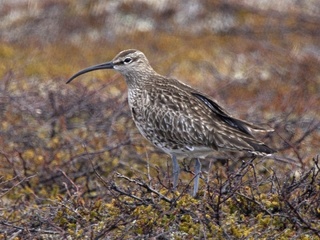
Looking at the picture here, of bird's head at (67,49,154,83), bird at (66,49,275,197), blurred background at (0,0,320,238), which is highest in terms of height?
bird's head at (67,49,154,83)

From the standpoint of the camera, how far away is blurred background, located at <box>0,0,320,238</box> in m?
10.1

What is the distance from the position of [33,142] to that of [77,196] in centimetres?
349

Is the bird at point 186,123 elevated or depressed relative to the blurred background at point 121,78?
elevated

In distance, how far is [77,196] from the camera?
7441 mm

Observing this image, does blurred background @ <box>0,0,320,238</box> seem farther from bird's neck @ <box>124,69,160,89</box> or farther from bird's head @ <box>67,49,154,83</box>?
bird's head @ <box>67,49,154,83</box>

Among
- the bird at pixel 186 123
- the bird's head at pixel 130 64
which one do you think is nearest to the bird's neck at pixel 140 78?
the bird's head at pixel 130 64

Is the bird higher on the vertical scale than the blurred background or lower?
higher

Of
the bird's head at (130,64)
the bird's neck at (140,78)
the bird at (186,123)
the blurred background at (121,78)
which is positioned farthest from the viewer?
the blurred background at (121,78)

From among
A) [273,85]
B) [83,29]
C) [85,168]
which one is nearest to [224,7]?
[83,29]

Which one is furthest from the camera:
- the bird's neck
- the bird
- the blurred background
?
the blurred background

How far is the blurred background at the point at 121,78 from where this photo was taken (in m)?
10.1

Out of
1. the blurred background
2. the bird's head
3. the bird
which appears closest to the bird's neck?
the bird's head

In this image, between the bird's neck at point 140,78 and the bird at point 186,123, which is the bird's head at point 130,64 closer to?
the bird's neck at point 140,78

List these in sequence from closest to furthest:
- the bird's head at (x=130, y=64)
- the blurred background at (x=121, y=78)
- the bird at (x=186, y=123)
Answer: the bird at (x=186, y=123) → the bird's head at (x=130, y=64) → the blurred background at (x=121, y=78)
